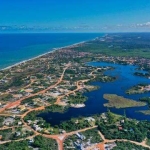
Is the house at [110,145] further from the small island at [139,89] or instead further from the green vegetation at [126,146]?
the small island at [139,89]

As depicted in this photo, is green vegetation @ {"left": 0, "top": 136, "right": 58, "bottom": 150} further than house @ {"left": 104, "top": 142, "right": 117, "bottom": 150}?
No

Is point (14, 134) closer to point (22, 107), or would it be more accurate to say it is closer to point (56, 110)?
point (22, 107)

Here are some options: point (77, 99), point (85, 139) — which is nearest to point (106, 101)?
point (77, 99)

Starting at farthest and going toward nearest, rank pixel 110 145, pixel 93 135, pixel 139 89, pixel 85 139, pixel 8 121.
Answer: pixel 139 89
pixel 8 121
pixel 93 135
pixel 85 139
pixel 110 145

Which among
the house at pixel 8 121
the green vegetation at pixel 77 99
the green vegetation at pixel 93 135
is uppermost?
the house at pixel 8 121

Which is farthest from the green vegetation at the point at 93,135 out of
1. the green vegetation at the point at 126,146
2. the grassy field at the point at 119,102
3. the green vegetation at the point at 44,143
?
the grassy field at the point at 119,102

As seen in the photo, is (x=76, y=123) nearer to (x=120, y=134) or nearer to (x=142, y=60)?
(x=120, y=134)

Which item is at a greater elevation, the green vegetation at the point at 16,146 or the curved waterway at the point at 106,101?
the green vegetation at the point at 16,146

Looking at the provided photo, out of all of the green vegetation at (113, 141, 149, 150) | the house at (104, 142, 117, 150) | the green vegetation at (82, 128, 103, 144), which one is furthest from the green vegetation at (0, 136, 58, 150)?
the green vegetation at (113, 141, 149, 150)

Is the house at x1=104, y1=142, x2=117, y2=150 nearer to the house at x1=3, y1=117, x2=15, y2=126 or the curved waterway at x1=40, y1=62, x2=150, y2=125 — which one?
the curved waterway at x1=40, y1=62, x2=150, y2=125

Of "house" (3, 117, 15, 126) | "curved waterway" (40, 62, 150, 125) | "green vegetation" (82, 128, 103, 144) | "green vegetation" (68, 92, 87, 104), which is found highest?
"house" (3, 117, 15, 126)

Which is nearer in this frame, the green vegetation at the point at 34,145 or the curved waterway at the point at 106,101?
the green vegetation at the point at 34,145
